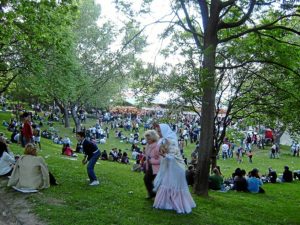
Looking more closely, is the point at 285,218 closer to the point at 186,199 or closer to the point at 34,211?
the point at 186,199

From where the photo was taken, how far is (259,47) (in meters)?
13.4

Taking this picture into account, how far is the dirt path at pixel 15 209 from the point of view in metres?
7.74

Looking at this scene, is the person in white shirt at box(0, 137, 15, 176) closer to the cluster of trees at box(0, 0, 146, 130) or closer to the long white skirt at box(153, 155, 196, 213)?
the cluster of trees at box(0, 0, 146, 130)

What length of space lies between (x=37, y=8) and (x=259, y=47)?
7875 mm

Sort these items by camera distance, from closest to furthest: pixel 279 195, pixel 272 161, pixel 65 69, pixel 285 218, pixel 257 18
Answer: pixel 285 218 < pixel 257 18 < pixel 279 195 < pixel 65 69 < pixel 272 161

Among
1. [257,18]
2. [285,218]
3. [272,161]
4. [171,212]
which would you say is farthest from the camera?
[272,161]

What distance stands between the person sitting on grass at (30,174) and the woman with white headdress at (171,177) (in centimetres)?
336

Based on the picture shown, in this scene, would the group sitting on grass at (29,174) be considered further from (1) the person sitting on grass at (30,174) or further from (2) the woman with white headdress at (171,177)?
(2) the woman with white headdress at (171,177)

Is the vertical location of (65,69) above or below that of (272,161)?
above

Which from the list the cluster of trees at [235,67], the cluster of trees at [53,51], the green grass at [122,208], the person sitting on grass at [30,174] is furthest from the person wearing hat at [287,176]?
the person sitting on grass at [30,174]

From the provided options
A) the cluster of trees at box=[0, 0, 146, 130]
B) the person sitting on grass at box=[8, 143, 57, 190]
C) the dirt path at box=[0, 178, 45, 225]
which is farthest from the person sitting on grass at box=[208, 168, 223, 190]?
the dirt path at box=[0, 178, 45, 225]

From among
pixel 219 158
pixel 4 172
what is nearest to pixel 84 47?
pixel 219 158

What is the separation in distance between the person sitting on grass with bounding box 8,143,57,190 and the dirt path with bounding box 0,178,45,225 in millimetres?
293

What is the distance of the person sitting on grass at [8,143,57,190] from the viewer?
10.1 metres
